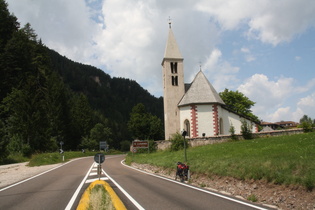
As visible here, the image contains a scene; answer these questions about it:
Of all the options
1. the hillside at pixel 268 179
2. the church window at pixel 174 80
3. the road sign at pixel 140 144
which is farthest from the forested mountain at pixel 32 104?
the hillside at pixel 268 179

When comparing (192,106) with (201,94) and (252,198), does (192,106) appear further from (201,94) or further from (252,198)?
(252,198)

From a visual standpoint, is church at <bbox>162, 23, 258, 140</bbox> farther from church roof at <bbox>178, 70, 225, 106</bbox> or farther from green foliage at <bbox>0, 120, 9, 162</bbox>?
green foliage at <bbox>0, 120, 9, 162</bbox>

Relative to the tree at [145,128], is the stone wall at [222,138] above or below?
below

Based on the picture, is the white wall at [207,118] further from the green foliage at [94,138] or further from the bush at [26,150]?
the green foliage at [94,138]

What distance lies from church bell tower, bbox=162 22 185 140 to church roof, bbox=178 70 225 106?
2.62 meters

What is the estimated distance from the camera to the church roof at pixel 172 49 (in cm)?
4741

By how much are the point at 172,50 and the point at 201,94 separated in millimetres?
11607

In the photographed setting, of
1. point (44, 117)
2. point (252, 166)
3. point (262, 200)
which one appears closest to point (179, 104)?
point (44, 117)

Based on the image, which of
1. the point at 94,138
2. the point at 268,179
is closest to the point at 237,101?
the point at 94,138

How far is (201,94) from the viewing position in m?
40.7

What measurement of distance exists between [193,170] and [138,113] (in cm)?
6207

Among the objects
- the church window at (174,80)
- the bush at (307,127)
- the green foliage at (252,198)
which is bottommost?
the green foliage at (252,198)

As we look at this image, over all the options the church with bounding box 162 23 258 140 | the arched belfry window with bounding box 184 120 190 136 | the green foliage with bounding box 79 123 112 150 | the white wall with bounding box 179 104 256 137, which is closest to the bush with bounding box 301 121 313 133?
the church with bounding box 162 23 258 140

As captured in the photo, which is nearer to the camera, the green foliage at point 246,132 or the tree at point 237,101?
the green foliage at point 246,132
